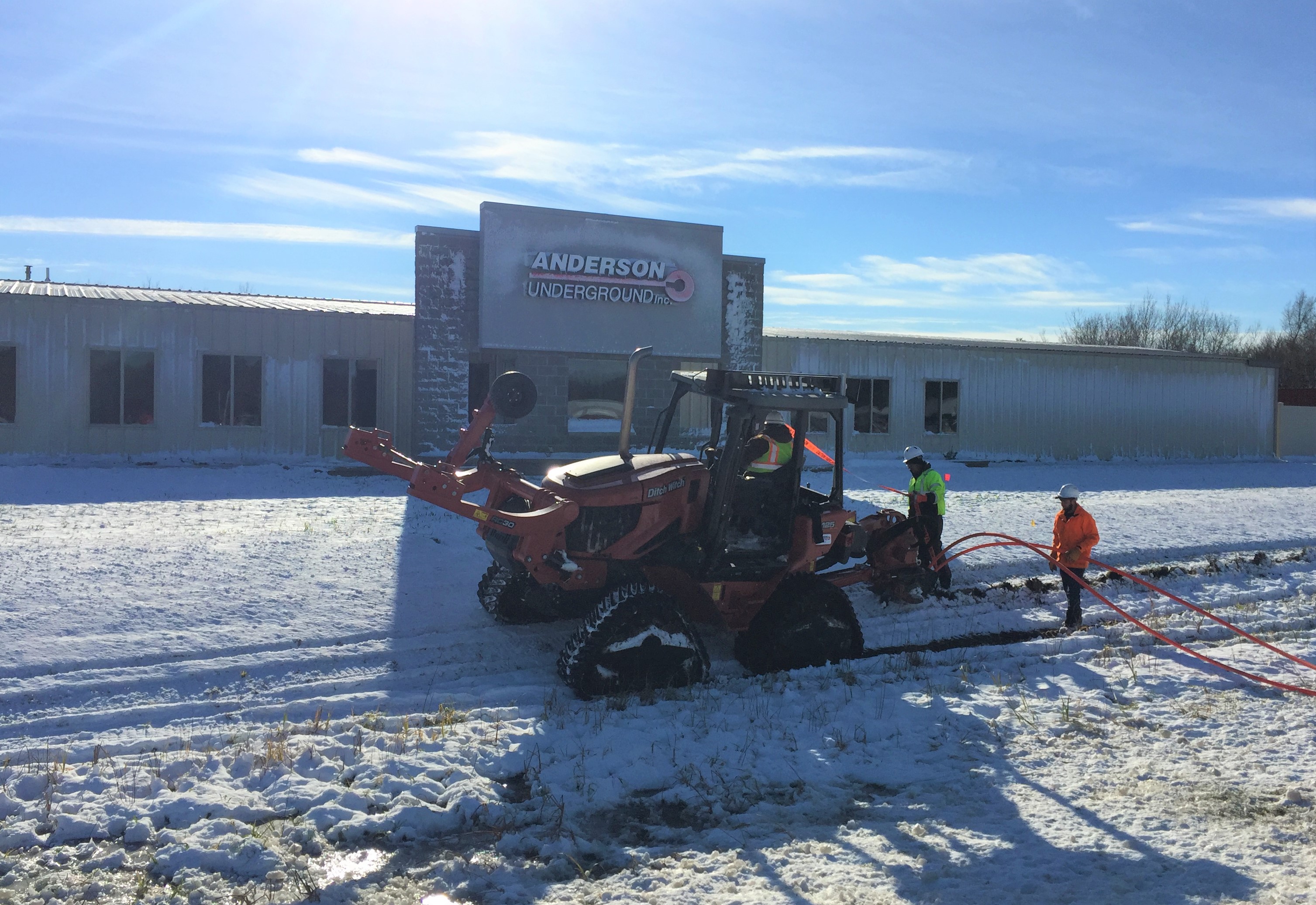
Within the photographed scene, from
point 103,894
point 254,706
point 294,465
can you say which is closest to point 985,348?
point 294,465

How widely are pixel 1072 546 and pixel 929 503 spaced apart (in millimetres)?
1421

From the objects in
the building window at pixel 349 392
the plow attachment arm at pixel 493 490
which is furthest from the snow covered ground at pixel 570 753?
the building window at pixel 349 392

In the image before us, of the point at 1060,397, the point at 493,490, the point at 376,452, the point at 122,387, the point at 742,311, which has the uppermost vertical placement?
the point at 742,311

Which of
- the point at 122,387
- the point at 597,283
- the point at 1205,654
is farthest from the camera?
the point at 597,283

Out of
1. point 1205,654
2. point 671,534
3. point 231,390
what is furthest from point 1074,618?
point 231,390

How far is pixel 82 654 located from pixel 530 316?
13.7m

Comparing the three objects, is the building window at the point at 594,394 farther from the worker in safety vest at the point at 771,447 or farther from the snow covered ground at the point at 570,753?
the worker in safety vest at the point at 771,447

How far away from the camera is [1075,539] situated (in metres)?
9.34

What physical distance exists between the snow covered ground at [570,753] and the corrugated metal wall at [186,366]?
9717 mm

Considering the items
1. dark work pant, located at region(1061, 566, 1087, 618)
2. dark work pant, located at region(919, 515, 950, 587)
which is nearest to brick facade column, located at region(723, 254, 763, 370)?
dark work pant, located at region(919, 515, 950, 587)

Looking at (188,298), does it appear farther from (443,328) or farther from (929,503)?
(929,503)

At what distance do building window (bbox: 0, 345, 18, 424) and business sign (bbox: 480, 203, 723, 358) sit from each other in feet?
28.8

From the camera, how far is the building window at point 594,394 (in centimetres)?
2097

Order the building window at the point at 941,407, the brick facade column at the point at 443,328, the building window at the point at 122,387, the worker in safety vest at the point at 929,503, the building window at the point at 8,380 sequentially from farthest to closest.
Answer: the building window at the point at 941,407 < the brick facade column at the point at 443,328 < the building window at the point at 122,387 < the building window at the point at 8,380 < the worker in safety vest at the point at 929,503
